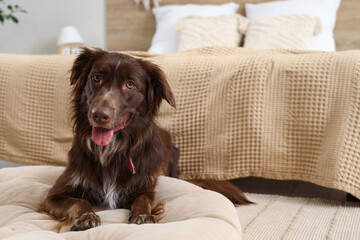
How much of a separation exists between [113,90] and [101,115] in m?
0.13

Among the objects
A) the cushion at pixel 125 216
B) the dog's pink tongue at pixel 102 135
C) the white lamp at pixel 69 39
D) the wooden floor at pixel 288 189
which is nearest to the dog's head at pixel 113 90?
the dog's pink tongue at pixel 102 135

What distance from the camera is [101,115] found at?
138 cm

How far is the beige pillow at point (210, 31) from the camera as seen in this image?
3.79 meters

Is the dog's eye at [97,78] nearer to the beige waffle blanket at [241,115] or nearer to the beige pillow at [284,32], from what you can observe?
the beige waffle blanket at [241,115]

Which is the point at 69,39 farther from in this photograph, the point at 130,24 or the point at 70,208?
the point at 70,208

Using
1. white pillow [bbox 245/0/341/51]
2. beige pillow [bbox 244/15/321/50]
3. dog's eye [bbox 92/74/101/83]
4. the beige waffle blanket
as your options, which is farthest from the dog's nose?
white pillow [bbox 245/0/341/51]

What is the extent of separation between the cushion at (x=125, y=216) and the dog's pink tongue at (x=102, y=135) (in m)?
0.25

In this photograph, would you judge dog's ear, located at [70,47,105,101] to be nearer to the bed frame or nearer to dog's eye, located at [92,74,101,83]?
dog's eye, located at [92,74,101,83]

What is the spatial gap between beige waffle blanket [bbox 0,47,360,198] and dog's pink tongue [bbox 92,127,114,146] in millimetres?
772

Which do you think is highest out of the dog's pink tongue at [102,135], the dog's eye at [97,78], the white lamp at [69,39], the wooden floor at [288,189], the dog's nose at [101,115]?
the dog's eye at [97,78]

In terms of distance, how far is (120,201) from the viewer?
1537 millimetres

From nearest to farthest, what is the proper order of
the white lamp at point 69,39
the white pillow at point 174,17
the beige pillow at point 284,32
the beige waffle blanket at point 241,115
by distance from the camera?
the beige waffle blanket at point 241,115 < the beige pillow at point 284,32 < the white pillow at point 174,17 < the white lamp at point 69,39

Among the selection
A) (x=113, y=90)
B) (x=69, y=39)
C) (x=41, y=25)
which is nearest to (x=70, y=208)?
(x=113, y=90)

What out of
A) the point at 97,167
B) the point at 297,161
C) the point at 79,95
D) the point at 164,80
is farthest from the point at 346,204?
the point at 79,95
